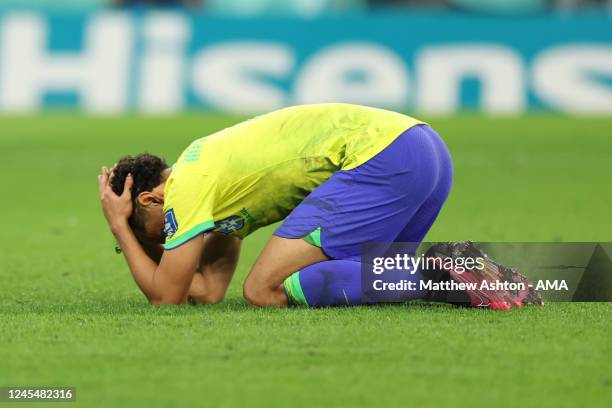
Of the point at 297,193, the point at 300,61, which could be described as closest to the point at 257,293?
the point at 297,193

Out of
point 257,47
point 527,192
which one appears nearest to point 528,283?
point 527,192

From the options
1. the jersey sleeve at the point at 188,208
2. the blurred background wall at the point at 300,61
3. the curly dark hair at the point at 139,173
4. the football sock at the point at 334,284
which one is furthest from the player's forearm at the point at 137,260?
the blurred background wall at the point at 300,61

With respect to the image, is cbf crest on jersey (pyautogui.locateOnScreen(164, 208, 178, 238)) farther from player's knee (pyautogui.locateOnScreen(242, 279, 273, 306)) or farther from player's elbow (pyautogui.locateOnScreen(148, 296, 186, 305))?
player's knee (pyautogui.locateOnScreen(242, 279, 273, 306))

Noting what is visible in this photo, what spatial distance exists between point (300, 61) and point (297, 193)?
44.0 feet

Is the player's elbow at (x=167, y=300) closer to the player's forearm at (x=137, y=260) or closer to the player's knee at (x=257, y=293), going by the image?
the player's forearm at (x=137, y=260)

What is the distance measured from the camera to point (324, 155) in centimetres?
599

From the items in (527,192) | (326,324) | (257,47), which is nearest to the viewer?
(326,324)

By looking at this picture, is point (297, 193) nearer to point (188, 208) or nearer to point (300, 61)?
point (188, 208)

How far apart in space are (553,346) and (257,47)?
14.8 meters

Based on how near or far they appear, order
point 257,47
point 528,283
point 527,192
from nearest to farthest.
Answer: point 528,283 < point 527,192 < point 257,47

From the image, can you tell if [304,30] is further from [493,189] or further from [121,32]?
[493,189]

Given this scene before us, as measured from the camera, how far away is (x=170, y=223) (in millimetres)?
5750

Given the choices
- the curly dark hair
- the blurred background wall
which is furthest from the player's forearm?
the blurred background wall

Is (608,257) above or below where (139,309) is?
above
